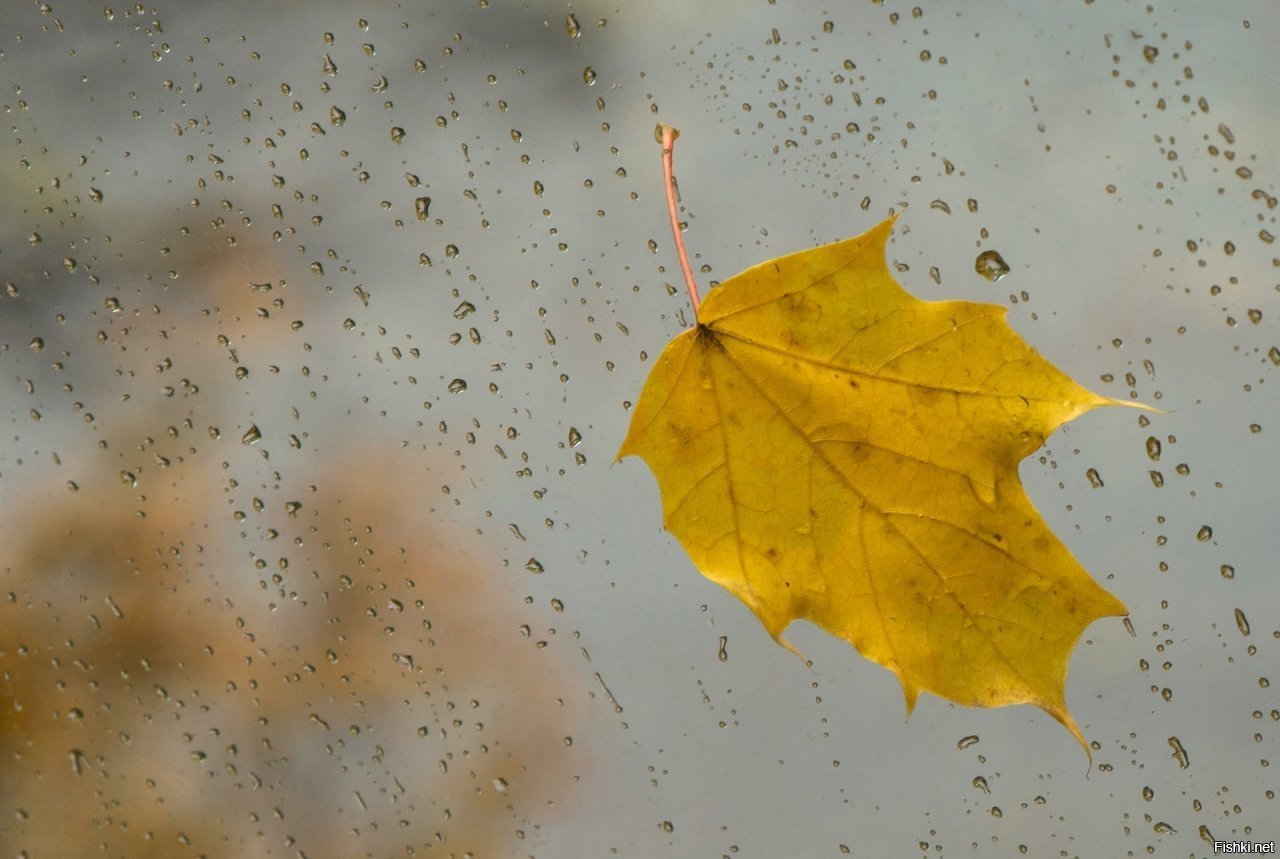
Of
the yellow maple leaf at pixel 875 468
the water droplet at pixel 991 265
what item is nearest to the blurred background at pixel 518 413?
the water droplet at pixel 991 265

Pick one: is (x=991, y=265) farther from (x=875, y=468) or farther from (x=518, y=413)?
(x=518, y=413)

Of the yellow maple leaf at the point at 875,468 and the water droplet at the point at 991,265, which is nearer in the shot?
the yellow maple leaf at the point at 875,468

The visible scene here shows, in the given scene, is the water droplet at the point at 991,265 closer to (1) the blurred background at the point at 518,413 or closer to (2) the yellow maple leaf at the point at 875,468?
(1) the blurred background at the point at 518,413

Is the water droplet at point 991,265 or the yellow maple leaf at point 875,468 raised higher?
the water droplet at point 991,265

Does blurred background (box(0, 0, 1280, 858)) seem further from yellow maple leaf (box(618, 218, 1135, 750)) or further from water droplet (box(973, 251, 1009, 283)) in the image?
yellow maple leaf (box(618, 218, 1135, 750))

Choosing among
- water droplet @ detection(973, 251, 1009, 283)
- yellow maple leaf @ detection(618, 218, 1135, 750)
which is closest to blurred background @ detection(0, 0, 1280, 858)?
water droplet @ detection(973, 251, 1009, 283)

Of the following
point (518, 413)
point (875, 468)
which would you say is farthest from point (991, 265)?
point (518, 413)
